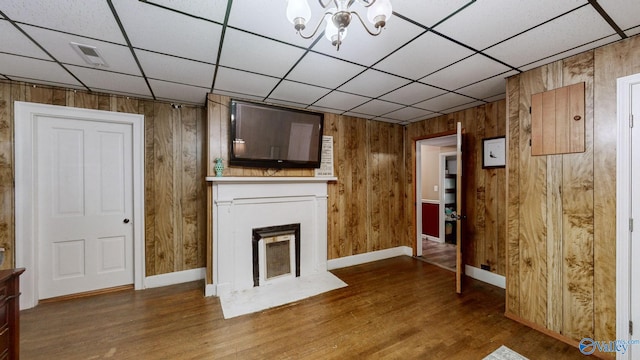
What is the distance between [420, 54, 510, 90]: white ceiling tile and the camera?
210cm

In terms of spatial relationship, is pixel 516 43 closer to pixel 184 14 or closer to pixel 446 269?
pixel 184 14

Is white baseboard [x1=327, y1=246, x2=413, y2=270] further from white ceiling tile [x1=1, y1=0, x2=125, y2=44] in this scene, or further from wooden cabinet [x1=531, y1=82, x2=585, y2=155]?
white ceiling tile [x1=1, y1=0, x2=125, y2=44]

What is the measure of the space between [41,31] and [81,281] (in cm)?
269

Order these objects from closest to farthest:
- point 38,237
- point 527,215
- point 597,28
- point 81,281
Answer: point 597,28 < point 527,215 < point 38,237 < point 81,281

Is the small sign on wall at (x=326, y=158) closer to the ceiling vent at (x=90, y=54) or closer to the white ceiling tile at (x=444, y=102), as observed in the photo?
the white ceiling tile at (x=444, y=102)

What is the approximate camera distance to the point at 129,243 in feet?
10.1

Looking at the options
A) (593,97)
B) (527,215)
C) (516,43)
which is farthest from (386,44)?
(527,215)

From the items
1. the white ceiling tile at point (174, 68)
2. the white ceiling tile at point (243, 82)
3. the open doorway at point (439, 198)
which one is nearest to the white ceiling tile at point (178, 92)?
the white ceiling tile at point (174, 68)

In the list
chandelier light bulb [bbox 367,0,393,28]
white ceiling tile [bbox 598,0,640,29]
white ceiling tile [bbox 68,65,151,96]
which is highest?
white ceiling tile [bbox 68,65,151,96]

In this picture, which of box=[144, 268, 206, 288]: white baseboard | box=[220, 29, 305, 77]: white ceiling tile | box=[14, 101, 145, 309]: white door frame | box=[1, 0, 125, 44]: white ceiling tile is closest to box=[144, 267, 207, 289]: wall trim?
box=[144, 268, 206, 288]: white baseboard

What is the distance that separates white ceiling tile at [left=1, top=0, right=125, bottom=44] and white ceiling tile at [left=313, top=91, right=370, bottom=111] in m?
2.00

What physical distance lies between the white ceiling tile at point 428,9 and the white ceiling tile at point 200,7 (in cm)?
100

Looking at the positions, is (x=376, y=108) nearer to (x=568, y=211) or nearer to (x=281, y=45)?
(x=281, y=45)

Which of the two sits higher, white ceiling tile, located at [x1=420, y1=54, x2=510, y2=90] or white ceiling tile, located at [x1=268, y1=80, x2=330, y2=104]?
white ceiling tile, located at [x1=268, y1=80, x2=330, y2=104]
